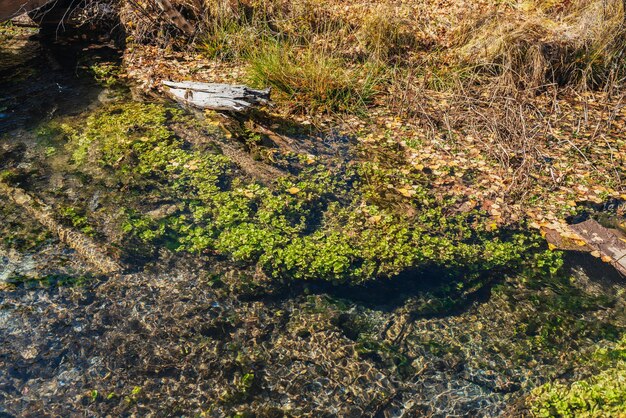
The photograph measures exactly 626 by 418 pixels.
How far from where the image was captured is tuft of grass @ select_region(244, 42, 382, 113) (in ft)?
23.5

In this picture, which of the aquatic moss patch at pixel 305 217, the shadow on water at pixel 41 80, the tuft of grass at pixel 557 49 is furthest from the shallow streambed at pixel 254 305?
the tuft of grass at pixel 557 49

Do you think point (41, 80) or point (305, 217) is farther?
point (41, 80)

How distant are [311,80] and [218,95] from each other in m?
1.21

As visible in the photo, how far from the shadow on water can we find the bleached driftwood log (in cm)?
125

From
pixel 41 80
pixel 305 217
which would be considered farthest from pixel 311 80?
pixel 41 80

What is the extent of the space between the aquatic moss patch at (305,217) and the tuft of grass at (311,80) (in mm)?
1343

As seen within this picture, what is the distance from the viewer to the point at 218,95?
6.95 metres

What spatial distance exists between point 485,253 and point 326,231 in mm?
1475

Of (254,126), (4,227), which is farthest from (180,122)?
(4,227)

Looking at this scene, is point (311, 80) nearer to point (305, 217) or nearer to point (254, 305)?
point (305, 217)

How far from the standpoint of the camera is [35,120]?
676 cm

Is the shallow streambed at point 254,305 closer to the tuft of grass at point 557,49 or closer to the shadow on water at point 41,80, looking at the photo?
the shadow on water at point 41,80

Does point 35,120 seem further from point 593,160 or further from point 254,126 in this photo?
point 593,160

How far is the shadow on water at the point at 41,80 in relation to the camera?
274 inches
